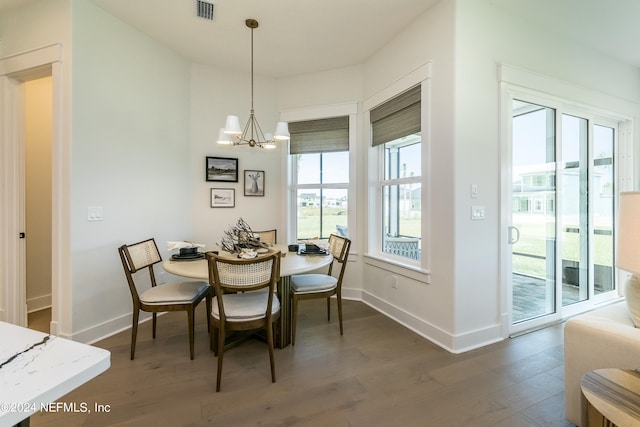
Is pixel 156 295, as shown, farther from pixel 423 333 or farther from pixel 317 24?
pixel 317 24

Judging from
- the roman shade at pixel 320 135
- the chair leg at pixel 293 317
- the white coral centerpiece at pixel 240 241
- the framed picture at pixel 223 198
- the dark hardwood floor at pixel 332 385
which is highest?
the roman shade at pixel 320 135

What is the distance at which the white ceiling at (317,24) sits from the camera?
2.57 metres

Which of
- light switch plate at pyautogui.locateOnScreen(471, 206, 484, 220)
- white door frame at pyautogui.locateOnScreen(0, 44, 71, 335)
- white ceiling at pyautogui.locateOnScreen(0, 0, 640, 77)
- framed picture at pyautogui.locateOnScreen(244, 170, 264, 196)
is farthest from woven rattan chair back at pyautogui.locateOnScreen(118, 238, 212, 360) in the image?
light switch plate at pyautogui.locateOnScreen(471, 206, 484, 220)

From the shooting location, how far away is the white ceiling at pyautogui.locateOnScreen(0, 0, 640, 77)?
257cm

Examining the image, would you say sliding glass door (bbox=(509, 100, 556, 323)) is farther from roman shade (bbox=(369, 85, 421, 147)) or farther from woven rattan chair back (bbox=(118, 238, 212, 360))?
woven rattan chair back (bbox=(118, 238, 212, 360))

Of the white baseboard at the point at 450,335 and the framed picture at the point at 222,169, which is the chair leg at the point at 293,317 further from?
the framed picture at the point at 222,169

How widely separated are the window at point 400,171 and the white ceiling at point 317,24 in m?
0.75

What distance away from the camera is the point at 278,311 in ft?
7.20

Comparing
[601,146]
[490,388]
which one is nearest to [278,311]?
[490,388]

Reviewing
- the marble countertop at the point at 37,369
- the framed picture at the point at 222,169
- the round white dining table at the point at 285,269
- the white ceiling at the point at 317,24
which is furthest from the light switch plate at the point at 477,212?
the framed picture at the point at 222,169

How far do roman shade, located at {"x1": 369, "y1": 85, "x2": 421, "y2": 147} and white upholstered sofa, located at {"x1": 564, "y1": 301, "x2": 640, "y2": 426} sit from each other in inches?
77.1

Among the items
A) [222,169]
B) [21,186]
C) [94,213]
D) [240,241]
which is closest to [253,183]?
[222,169]

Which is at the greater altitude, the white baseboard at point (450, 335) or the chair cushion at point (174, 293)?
the chair cushion at point (174, 293)

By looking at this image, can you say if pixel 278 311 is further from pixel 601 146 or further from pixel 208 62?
pixel 601 146
